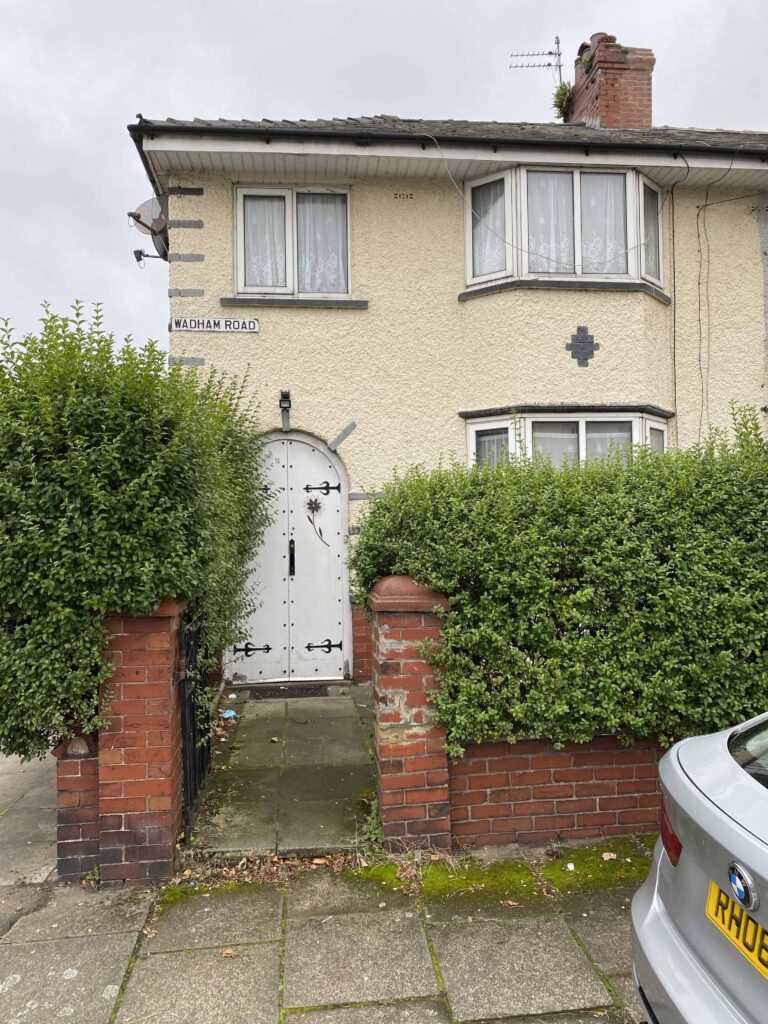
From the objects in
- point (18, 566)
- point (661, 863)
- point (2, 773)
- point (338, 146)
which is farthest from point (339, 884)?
point (338, 146)

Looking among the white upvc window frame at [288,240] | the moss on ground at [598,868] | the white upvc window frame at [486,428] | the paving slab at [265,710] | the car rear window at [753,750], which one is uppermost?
the white upvc window frame at [288,240]

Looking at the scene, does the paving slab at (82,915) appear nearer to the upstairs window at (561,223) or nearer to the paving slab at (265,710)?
the paving slab at (265,710)

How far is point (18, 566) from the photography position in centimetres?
307

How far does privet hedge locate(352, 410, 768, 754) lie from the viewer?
133 inches

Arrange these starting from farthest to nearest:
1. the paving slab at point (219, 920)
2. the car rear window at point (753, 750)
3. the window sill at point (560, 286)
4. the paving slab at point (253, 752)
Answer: the window sill at point (560, 286), the paving slab at point (253, 752), the paving slab at point (219, 920), the car rear window at point (753, 750)

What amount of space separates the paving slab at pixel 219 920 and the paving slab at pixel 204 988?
7 cm

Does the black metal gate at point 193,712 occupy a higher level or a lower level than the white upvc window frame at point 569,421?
lower

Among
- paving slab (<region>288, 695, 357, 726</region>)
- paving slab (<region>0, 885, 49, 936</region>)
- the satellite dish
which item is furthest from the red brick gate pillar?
the satellite dish

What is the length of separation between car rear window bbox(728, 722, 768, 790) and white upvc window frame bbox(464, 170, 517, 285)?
21.4ft

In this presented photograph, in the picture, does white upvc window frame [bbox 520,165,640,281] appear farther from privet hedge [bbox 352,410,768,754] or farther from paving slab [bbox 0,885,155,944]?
paving slab [bbox 0,885,155,944]

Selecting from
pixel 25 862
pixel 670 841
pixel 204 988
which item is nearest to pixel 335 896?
pixel 204 988

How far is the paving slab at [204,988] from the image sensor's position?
2.43 meters

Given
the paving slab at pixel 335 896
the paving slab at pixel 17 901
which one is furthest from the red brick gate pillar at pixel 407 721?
the paving slab at pixel 17 901

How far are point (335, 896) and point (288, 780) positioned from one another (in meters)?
1.35
